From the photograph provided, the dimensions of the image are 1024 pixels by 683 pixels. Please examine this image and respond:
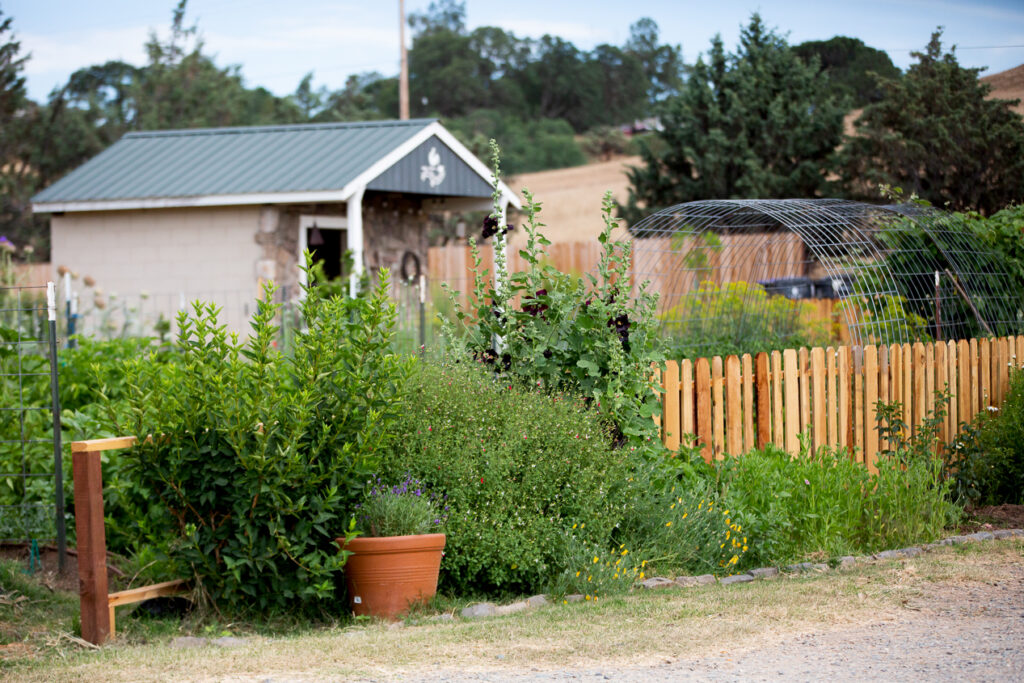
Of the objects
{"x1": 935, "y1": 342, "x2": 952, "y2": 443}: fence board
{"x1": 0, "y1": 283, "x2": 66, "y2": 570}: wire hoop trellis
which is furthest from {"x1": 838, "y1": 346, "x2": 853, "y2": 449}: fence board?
{"x1": 0, "y1": 283, "x2": 66, "y2": 570}: wire hoop trellis

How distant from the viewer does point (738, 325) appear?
34.6 feet

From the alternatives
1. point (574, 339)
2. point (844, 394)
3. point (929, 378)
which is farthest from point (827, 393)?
point (574, 339)

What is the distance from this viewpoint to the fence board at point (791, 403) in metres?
7.34

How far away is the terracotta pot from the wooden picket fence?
232cm

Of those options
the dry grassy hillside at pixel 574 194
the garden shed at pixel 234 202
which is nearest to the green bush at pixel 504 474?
the garden shed at pixel 234 202

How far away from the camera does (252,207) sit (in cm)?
1498

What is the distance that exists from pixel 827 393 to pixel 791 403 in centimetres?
47

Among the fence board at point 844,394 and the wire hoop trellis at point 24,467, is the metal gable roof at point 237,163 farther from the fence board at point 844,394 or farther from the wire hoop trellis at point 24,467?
the fence board at point 844,394

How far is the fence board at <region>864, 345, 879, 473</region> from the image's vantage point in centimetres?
763

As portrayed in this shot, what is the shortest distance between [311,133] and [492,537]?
492 inches

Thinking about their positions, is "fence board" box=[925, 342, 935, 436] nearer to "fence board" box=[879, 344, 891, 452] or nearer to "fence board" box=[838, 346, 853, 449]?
"fence board" box=[879, 344, 891, 452]

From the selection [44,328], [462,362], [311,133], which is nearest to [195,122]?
[311,133]

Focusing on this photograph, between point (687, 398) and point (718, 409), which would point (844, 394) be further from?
point (687, 398)

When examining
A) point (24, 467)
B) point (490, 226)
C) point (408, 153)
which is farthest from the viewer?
point (408, 153)
